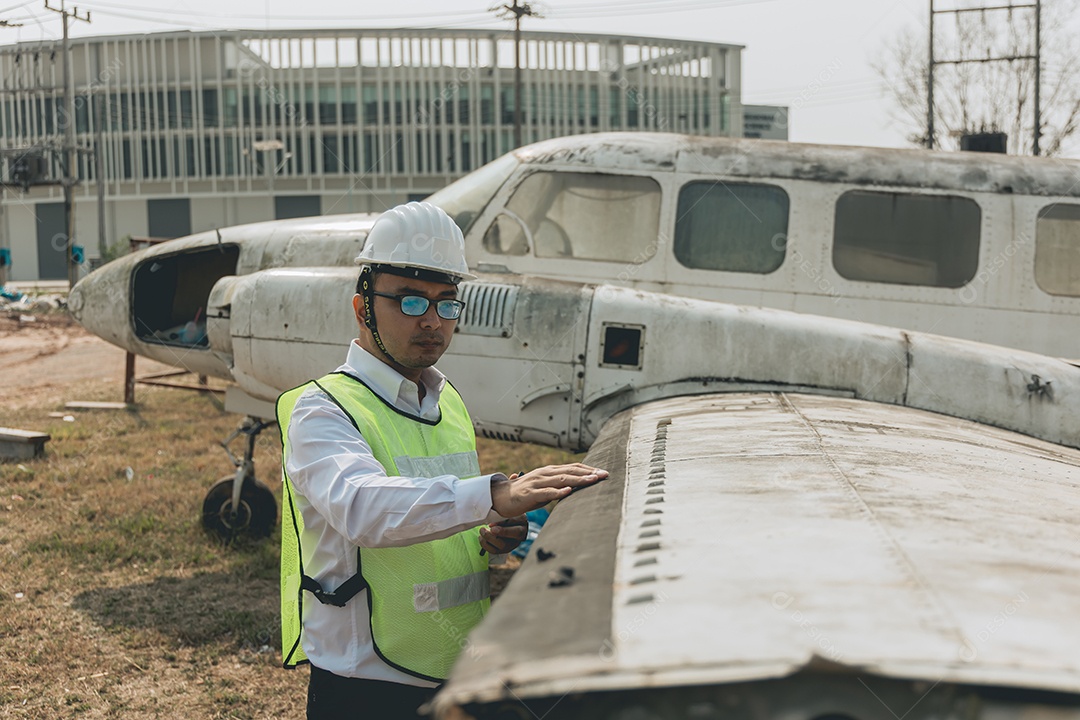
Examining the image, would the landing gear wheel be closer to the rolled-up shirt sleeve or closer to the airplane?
the airplane

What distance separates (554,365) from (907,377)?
7.07 feet

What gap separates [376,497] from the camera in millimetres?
2523

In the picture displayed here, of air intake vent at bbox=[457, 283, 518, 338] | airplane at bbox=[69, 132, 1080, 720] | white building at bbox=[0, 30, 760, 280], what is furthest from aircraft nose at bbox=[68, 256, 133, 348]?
white building at bbox=[0, 30, 760, 280]

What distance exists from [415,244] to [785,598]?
1.68 m

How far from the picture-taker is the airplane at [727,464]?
1.76 metres

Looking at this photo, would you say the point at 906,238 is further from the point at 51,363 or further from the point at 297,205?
the point at 297,205

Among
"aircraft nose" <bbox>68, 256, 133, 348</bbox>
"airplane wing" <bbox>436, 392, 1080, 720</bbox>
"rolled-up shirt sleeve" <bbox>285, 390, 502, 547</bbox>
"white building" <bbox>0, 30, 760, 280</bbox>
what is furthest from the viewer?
"white building" <bbox>0, 30, 760, 280</bbox>

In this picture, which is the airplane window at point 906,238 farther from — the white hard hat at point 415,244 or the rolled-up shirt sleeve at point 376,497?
the rolled-up shirt sleeve at point 376,497

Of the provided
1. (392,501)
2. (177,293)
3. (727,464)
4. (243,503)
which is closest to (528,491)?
(392,501)

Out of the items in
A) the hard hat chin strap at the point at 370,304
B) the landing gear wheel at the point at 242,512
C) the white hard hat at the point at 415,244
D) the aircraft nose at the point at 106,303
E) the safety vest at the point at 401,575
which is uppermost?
the white hard hat at the point at 415,244

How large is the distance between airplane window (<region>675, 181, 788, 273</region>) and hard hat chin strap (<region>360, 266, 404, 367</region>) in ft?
14.4

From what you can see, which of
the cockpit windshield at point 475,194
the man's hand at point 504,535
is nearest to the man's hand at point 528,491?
the man's hand at point 504,535

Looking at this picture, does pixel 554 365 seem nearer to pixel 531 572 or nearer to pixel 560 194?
pixel 560 194

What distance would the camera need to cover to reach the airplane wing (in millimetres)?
1724
